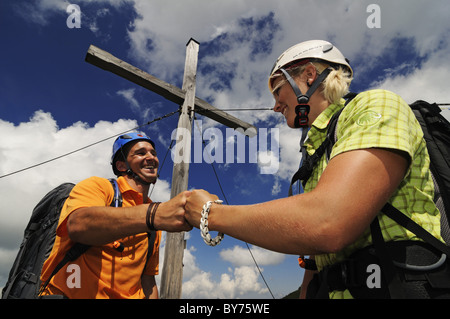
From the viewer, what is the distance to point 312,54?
2.71 meters

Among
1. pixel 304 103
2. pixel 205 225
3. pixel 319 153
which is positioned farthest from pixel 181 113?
pixel 205 225

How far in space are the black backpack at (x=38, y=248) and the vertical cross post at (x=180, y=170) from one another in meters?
1.93

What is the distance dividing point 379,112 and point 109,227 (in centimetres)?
229

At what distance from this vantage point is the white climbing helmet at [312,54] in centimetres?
→ 268

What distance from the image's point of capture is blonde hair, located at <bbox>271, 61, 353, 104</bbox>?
2.36m

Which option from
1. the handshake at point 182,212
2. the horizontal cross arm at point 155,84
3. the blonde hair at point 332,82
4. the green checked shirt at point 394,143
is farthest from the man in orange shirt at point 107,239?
the horizontal cross arm at point 155,84

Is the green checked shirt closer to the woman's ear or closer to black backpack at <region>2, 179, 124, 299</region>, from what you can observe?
the woman's ear

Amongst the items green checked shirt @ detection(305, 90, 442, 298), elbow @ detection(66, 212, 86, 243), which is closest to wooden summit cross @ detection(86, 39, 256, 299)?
elbow @ detection(66, 212, 86, 243)

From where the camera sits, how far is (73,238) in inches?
108

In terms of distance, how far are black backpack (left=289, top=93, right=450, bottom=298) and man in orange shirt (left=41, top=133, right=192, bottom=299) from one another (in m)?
1.16

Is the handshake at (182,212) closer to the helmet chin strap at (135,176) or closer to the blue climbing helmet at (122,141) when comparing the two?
the helmet chin strap at (135,176)
